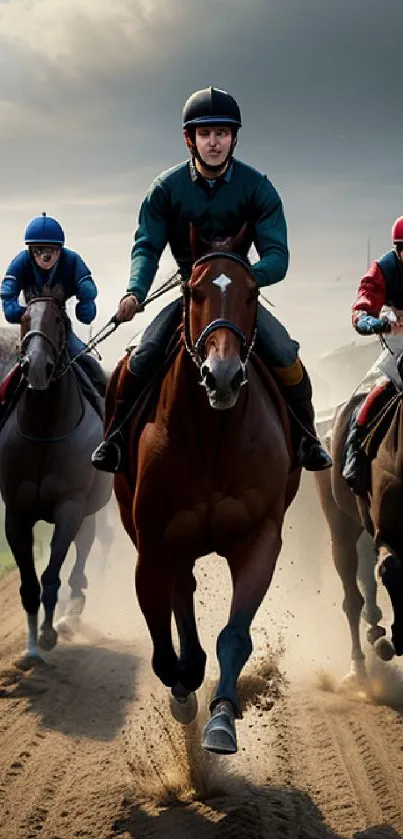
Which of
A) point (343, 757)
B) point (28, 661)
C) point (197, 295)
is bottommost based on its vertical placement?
point (28, 661)

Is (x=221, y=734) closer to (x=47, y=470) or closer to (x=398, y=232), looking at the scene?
(x=398, y=232)

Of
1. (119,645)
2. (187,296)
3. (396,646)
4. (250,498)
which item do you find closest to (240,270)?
(187,296)

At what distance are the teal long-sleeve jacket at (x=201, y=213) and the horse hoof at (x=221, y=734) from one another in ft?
8.14

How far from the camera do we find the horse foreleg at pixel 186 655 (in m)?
7.25

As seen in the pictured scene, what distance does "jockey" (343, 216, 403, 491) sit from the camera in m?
9.41

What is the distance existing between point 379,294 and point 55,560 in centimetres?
362

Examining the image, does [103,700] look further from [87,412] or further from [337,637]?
[337,637]

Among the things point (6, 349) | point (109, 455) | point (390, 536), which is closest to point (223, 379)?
point (109, 455)

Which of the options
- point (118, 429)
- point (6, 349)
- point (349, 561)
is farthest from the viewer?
point (6, 349)

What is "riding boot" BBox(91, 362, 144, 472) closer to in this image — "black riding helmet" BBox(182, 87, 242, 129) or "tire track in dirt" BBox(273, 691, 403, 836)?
"black riding helmet" BBox(182, 87, 242, 129)

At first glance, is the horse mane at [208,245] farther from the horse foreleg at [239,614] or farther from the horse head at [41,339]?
the horse head at [41,339]

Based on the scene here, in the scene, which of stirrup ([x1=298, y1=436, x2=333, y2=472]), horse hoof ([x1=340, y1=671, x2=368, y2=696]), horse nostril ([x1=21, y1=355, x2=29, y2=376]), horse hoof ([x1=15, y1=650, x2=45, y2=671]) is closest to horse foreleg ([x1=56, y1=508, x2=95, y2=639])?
horse hoof ([x1=15, y1=650, x2=45, y2=671])

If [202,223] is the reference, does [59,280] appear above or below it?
below

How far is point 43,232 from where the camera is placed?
35.4 feet
